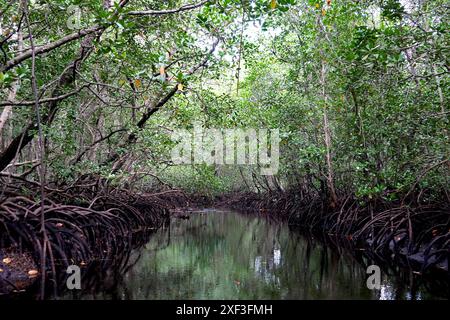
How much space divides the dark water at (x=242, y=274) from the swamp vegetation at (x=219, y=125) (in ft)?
0.15

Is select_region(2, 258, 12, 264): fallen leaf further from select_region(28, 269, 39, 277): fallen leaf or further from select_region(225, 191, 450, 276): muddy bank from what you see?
select_region(225, 191, 450, 276): muddy bank

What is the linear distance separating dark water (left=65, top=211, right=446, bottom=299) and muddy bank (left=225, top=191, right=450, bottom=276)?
23.8 inches

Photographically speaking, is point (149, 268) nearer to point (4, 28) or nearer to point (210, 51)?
point (210, 51)

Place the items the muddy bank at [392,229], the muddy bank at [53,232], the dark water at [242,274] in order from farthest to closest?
the muddy bank at [392,229]
the muddy bank at [53,232]
the dark water at [242,274]

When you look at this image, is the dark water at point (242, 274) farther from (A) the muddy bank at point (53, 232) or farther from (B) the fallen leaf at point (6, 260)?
(B) the fallen leaf at point (6, 260)

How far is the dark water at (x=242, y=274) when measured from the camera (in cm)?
435

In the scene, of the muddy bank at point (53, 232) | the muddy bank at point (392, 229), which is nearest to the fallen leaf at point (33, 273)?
the muddy bank at point (53, 232)

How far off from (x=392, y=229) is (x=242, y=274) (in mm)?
2675

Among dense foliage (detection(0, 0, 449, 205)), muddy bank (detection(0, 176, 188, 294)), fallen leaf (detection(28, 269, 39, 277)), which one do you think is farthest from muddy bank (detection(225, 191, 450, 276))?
fallen leaf (detection(28, 269, 39, 277))

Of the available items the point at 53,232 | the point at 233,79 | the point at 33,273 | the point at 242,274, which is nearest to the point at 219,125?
the point at 233,79

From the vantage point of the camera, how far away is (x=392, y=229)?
641cm

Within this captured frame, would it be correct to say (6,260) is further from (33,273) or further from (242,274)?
(242,274)

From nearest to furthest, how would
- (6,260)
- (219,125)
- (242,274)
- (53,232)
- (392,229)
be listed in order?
(6,260) < (53,232) < (242,274) < (392,229) < (219,125)
